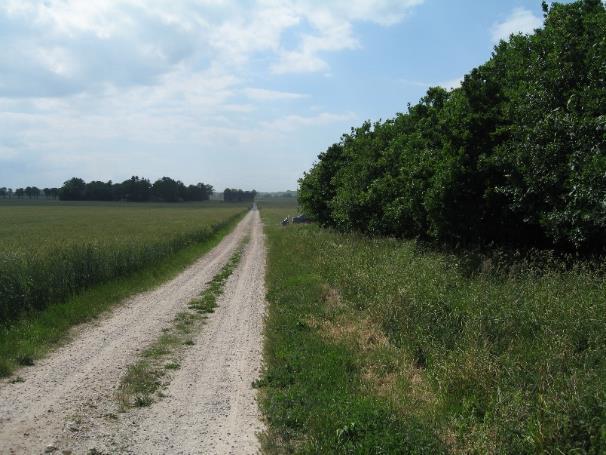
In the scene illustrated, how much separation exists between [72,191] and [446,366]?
173 m

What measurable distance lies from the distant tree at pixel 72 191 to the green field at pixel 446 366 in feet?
547

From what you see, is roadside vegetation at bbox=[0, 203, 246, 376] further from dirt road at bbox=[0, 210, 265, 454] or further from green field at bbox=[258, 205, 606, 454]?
green field at bbox=[258, 205, 606, 454]

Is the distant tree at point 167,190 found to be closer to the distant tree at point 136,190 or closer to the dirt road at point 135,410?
the distant tree at point 136,190

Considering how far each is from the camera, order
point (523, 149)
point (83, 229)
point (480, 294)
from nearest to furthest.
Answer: point (480, 294) → point (523, 149) → point (83, 229)

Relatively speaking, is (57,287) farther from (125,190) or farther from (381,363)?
(125,190)

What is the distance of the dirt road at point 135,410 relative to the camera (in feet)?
18.9

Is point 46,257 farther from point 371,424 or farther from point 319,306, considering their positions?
point 371,424

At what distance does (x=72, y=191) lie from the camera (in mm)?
160875

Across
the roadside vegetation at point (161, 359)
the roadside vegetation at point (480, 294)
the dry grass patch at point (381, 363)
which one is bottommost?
the roadside vegetation at point (161, 359)

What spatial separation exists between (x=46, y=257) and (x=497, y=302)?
13.3m

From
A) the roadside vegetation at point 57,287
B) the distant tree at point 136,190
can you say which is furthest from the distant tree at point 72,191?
the roadside vegetation at point 57,287

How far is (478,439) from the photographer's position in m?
5.08

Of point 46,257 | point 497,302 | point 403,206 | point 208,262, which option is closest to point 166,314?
point 46,257

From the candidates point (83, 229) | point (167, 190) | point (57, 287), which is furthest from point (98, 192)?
point (57, 287)
